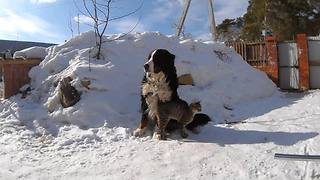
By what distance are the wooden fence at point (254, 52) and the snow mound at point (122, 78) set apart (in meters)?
3.14

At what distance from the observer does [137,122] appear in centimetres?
785

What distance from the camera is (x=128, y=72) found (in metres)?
9.76

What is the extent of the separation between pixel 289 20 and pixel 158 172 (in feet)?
103

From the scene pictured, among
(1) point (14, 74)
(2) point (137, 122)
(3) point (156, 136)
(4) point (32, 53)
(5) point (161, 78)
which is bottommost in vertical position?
(3) point (156, 136)

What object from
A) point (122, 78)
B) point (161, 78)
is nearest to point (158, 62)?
point (161, 78)

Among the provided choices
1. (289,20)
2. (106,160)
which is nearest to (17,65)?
(106,160)

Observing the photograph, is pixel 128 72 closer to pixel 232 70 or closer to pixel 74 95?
pixel 74 95

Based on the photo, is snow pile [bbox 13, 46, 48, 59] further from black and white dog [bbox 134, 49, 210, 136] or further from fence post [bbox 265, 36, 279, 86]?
fence post [bbox 265, 36, 279, 86]

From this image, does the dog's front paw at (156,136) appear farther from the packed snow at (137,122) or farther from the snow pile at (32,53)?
the snow pile at (32,53)

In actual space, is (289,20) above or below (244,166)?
above

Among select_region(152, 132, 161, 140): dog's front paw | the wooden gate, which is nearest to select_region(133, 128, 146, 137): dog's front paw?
select_region(152, 132, 161, 140): dog's front paw

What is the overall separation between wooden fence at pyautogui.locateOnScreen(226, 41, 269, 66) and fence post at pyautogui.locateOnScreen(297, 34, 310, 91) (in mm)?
1233

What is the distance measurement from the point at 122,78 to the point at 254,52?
8.36 m

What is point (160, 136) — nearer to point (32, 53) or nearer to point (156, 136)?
point (156, 136)
